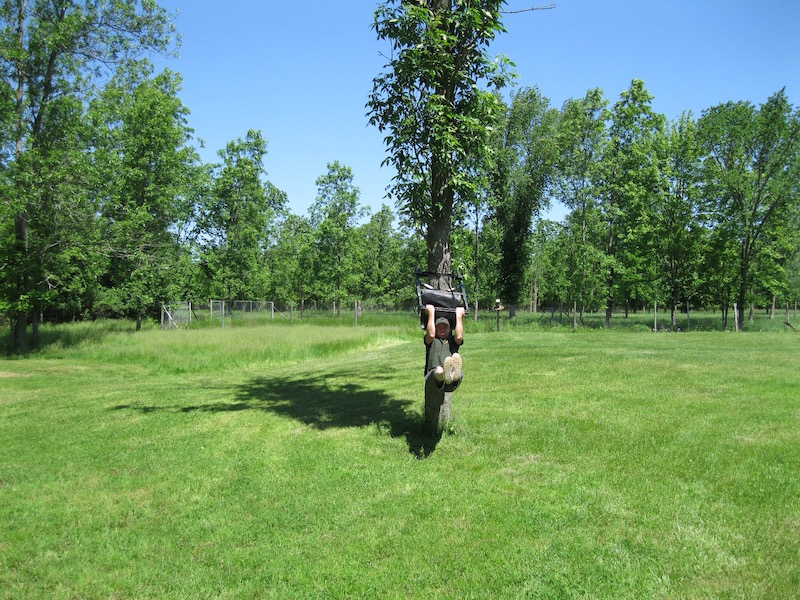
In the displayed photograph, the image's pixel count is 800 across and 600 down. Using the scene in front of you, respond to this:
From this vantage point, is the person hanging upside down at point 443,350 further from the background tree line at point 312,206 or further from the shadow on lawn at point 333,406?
the background tree line at point 312,206

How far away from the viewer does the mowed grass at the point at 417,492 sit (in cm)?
363

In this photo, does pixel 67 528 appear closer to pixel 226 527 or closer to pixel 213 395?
pixel 226 527

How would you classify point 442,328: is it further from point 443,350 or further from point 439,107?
point 439,107

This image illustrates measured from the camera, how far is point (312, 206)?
1503 inches

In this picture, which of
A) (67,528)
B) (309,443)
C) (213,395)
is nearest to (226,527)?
(67,528)

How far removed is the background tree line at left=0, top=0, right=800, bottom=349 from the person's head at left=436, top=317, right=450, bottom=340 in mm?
10238

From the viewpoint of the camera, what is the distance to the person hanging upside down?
566 centimetres

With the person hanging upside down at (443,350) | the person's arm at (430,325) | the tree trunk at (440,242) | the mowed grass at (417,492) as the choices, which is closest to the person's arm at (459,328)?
the person hanging upside down at (443,350)

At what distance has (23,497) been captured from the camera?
5.28 metres

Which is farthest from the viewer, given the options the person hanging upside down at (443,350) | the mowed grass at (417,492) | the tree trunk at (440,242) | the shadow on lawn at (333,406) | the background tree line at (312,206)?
the background tree line at (312,206)

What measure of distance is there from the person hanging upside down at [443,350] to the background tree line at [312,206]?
33.5 feet

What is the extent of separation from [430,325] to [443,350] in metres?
0.31

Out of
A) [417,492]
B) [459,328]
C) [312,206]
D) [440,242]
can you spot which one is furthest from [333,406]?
[312,206]

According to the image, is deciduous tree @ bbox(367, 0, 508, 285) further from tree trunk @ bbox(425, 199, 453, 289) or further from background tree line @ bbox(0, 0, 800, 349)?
background tree line @ bbox(0, 0, 800, 349)
